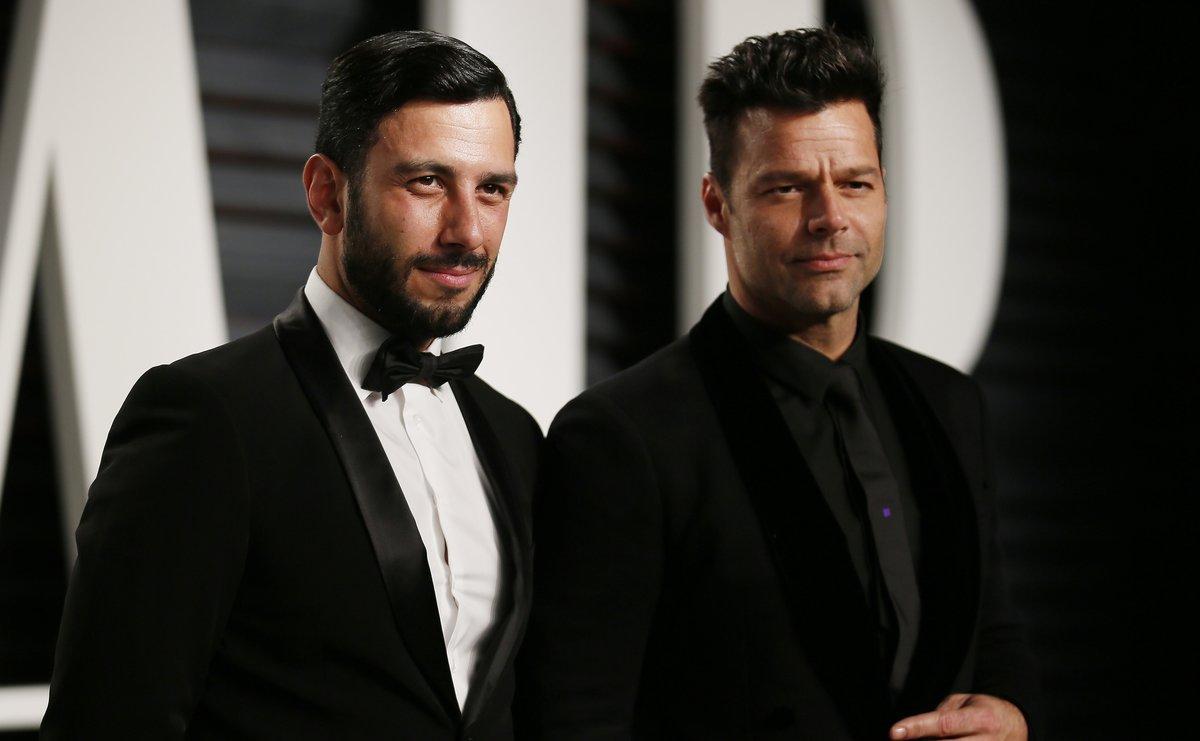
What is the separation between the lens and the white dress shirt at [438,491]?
1.64 metres

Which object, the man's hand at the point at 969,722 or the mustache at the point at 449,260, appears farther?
the man's hand at the point at 969,722

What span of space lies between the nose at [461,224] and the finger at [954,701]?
0.94 meters

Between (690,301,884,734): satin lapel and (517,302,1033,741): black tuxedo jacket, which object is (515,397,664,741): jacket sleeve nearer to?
(517,302,1033,741): black tuxedo jacket

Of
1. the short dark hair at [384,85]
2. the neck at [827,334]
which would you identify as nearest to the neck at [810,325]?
the neck at [827,334]

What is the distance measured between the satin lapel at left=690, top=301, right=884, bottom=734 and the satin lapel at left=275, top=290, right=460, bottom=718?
531mm

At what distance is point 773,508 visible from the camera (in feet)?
6.15

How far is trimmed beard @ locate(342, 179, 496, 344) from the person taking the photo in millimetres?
1657

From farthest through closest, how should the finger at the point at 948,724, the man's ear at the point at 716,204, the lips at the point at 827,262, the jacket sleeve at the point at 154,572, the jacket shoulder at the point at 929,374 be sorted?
1. the jacket shoulder at the point at 929,374
2. the man's ear at the point at 716,204
3. the lips at the point at 827,262
4. the finger at the point at 948,724
5. the jacket sleeve at the point at 154,572

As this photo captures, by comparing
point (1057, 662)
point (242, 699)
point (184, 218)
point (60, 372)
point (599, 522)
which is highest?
point (184, 218)

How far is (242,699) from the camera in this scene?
1.48 metres

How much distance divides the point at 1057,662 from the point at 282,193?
2.44 m

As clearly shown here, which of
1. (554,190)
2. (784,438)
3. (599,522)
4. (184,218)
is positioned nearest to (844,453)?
(784,438)

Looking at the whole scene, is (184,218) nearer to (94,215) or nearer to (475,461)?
(94,215)

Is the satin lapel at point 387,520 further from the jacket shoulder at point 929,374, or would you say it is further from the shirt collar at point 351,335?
the jacket shoulder at point 929,374
